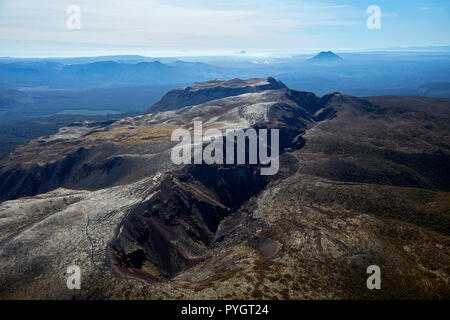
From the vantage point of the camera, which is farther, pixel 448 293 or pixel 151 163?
pixel 151 163

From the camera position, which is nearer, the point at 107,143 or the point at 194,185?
the point at 194,185

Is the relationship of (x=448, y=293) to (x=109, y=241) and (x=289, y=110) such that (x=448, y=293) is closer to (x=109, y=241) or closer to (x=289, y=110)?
(x=109, y=241)

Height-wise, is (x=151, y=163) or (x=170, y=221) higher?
(x=151, y=163)

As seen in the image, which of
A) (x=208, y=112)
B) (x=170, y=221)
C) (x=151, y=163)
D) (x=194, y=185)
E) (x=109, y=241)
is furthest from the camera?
(x=208, y=112)

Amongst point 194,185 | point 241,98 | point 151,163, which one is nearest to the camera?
point 194,185

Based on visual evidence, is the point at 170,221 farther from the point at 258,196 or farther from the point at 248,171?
the point at 248,171
